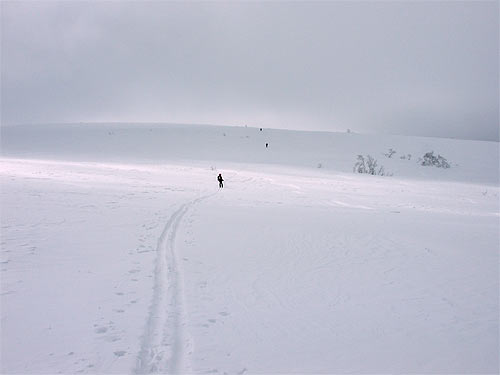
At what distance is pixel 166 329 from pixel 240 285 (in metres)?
1.72

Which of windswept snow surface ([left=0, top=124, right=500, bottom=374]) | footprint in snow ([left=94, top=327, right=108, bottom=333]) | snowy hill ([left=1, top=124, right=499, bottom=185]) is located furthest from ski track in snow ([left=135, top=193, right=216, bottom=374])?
snowy hill ([left=1, top=124, right=499, bottom=185])

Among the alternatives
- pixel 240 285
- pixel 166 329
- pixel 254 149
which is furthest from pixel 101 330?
pixel 254 149

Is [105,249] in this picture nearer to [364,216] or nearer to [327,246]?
[327,246]

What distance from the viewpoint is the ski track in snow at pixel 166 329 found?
3566mm

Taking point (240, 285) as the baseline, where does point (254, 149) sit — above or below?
above

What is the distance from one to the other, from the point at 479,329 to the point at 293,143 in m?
43.6

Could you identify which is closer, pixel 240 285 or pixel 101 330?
pixel 101 330

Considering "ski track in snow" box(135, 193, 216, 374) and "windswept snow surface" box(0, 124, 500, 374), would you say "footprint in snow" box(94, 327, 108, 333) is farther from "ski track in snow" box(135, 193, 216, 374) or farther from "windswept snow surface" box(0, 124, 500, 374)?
"ski track in snow" box(135, 193, 216, 374)

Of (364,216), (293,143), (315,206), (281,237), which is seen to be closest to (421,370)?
(281,237)

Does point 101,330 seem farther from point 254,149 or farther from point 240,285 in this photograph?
point 254,149

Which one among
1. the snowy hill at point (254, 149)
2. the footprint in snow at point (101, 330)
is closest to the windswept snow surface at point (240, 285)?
the footprint in snow at point (101, 330)

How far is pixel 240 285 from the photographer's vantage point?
566 cm

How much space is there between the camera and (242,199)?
547 inches

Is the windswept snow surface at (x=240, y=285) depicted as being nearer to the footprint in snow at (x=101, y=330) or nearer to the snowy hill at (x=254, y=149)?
the footprint in snow at (x=101, y=330)
